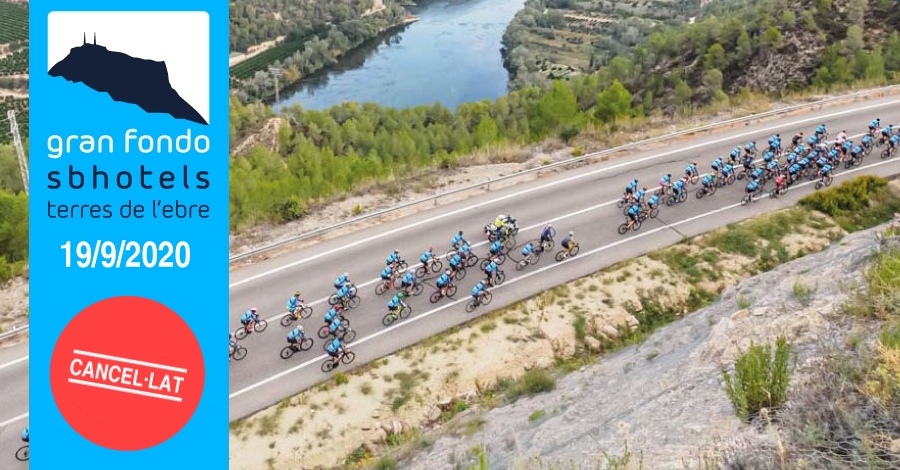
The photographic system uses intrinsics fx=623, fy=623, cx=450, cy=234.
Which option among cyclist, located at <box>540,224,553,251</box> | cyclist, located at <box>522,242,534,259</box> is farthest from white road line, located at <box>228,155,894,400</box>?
Answer: cyclist, located at <box>540,224,553,251</box>

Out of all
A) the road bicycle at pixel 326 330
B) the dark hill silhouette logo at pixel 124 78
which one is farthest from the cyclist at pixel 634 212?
the dark hill silhouette logo at pixel 124 78

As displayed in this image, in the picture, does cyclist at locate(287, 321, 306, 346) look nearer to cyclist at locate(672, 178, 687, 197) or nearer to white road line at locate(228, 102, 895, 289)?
white road line at locate(228, 102, 895, 289)

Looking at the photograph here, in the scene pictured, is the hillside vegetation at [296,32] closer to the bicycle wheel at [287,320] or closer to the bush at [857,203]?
the bicycle wheel at [287,320]

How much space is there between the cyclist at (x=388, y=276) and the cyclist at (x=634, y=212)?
383 inches

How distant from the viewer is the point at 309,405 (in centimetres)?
1738

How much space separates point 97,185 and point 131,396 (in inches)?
65.1

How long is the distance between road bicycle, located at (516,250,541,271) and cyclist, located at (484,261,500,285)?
1175mm

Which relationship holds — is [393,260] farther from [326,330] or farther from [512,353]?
[512,353]

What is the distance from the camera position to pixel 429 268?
22453mm

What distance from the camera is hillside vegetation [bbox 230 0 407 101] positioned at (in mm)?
116375

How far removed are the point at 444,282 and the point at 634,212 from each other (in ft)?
27.9

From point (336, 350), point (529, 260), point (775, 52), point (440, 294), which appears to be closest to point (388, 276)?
Answer: point (440, 294)

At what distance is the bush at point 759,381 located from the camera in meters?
7.32

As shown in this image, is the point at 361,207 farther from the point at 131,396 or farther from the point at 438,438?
the point at 131,396
